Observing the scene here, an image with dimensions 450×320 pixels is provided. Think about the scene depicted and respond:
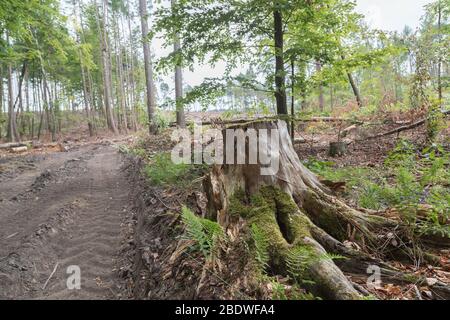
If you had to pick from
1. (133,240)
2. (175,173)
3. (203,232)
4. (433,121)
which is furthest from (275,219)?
(433,121)

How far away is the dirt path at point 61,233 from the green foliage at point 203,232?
1.48 m

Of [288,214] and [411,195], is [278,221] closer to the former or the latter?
[288,214]

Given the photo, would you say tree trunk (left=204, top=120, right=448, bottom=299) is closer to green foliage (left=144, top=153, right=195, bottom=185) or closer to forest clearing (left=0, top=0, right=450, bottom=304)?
forest clearing (left=0, top=0, right=450, bottom=304)

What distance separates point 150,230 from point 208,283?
235cm

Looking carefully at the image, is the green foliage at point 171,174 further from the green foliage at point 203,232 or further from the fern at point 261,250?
the fern at point 261,250

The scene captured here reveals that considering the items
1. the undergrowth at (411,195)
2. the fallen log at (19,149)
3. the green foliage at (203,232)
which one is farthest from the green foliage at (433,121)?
the fallen log at (19,149)

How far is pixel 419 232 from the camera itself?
129 inches

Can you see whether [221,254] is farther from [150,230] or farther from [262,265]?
[150,230]

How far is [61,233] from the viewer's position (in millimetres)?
5449

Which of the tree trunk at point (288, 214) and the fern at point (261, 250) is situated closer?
the fern at point (261, 250)

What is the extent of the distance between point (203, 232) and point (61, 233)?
3.70 meters

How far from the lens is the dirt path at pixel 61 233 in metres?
3.80

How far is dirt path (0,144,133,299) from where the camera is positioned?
150 inches

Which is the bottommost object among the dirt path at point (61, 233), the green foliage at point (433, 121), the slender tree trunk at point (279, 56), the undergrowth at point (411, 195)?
the dirt path at point (61, 233)
